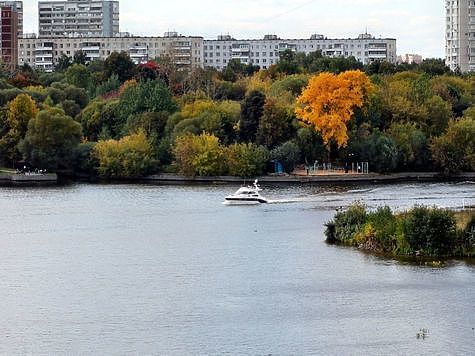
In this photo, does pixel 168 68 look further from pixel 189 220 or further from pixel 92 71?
pixel 189 220

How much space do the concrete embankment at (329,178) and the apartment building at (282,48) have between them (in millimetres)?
67387

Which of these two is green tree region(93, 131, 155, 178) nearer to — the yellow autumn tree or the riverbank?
the riverbank

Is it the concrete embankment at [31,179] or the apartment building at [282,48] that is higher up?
the apartment building at [282,48]

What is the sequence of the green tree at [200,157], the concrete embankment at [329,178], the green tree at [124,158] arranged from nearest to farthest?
1. the concrete embankment at [329,178]
2. the green tree at [200,157]
3. the green tree at [124,158]

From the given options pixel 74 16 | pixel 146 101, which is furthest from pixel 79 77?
pixel 74 16

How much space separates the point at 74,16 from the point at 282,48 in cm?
2912

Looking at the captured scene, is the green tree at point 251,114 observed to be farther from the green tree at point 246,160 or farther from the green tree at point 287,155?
the green tree at point 287,155

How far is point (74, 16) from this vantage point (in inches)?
5773

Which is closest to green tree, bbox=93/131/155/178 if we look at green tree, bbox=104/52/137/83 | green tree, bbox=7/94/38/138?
green tree, bbox=7/94/38/138

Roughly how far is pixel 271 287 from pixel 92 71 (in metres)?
66.8

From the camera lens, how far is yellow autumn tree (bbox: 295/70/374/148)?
205 feet

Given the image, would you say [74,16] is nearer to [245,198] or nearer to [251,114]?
[251,114]

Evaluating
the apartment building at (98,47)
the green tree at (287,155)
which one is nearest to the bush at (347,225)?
the green tree at (287,155)

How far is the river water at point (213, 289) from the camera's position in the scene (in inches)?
980
